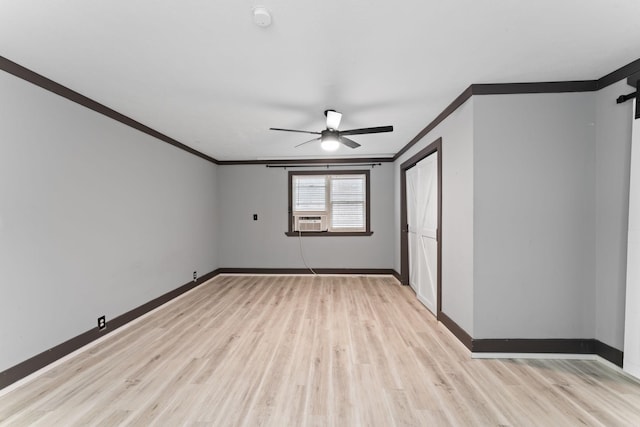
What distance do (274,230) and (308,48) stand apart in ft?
13.6

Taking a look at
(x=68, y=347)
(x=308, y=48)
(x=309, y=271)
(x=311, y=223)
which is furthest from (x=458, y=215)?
(x=68, y=347)

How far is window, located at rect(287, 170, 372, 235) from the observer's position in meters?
5.49

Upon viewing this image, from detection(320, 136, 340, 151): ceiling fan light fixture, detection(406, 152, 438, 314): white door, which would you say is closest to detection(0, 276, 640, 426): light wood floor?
detection(406, 152, 438, 314): white door

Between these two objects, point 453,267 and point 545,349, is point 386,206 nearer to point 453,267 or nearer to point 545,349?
point 453,267

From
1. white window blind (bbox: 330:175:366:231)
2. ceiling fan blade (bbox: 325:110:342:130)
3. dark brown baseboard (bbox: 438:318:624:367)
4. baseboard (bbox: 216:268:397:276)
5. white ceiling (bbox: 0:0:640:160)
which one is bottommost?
baseboard (bbox: 216:268:397:276)

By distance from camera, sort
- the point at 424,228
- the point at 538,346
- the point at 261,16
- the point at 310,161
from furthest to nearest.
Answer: the point at 310,161
the point at 424,228
the point at 538,346
the point at 261,16

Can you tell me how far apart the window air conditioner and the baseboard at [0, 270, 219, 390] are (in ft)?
8.81

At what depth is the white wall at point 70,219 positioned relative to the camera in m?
2.00

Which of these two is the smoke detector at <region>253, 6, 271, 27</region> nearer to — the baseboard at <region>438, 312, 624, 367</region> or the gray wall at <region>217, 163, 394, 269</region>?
the baseboard at <region>438, 312, 624, 367</region>

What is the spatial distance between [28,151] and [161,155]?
1715mm

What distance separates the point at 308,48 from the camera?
184cm

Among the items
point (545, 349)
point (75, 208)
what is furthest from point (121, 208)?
point (545, 349)

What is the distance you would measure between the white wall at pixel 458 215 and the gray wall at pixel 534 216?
0.24 ft

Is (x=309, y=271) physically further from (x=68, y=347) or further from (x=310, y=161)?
(x=68, y=347)
